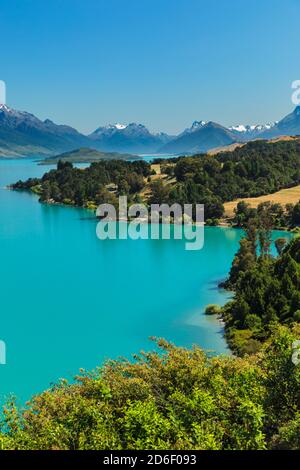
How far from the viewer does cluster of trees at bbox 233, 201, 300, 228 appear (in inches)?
2709

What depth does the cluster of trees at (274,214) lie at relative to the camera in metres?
68.8

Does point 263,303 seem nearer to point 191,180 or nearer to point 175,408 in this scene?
point 175,408

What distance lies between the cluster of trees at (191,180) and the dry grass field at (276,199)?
1.44 meters

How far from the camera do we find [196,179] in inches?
3558

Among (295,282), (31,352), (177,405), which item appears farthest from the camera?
(295,282)

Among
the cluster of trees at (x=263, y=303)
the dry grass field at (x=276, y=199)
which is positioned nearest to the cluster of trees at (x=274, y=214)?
the dry grass field at (x=276, y=199)

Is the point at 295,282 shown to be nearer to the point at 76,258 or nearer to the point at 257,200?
the point at 76,258

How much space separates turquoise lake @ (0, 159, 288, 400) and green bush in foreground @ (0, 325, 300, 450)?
26.3ft

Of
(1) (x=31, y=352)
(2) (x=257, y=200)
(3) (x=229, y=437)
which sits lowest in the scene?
(1) (x=31, y=352)

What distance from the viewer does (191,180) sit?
88812 mm

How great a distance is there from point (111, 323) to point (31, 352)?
629 cm

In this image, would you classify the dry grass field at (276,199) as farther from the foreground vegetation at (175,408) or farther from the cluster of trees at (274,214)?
the foreground vegetation at (175,408)

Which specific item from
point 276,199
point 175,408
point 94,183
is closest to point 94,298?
point 175,408

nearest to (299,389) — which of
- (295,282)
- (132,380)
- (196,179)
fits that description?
(132,380)
